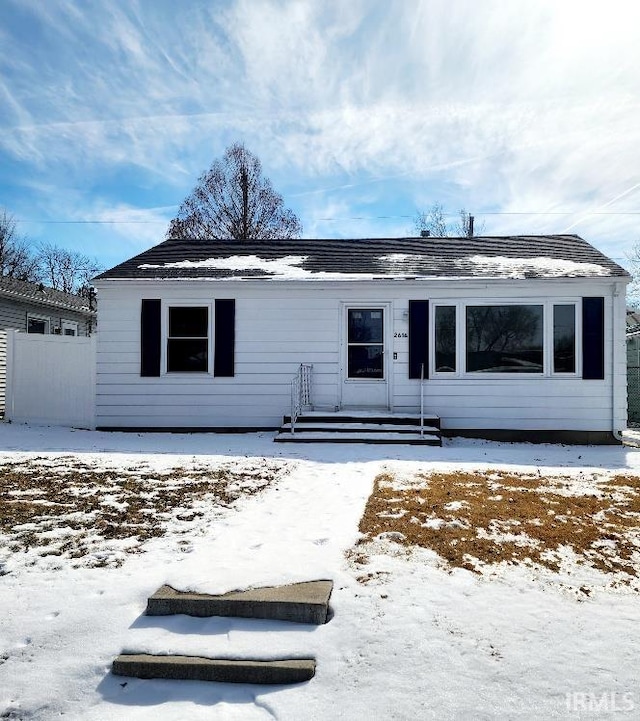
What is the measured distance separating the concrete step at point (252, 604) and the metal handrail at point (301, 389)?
6514mm

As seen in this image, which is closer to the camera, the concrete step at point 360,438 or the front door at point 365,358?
the concrete step at point 360,438

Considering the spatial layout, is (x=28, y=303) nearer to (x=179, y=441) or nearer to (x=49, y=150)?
(x=49, y=150)

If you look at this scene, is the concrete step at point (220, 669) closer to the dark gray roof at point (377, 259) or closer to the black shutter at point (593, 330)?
the dark gray roof at point (377, 259)

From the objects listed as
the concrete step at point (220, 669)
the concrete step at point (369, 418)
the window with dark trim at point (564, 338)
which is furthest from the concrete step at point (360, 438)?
the concrete step at point (220, 669)

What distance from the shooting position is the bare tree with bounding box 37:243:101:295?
39.2m

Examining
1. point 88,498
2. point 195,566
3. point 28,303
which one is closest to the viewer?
point 195,566

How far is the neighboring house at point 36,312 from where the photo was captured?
15180mm

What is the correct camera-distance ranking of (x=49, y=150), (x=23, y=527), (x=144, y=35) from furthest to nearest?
(x=49, y=150)
(x=144, y=35)
(x=23, y=527)

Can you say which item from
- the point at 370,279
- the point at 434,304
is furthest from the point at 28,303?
the point at 434,304

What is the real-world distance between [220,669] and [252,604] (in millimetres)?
449

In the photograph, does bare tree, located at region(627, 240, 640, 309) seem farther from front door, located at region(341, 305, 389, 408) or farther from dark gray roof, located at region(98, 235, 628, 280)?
front door, located at region(341, 305, 389, 408)

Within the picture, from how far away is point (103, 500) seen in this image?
15.9ft

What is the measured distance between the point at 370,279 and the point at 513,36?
176 inches

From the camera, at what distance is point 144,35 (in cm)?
879
